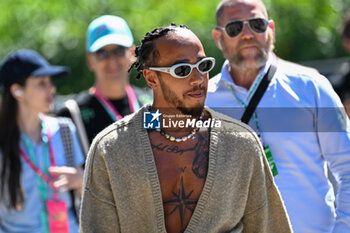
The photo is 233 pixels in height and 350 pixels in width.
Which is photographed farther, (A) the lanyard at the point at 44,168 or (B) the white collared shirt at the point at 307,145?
(A) the lanyard at the point at 44,168

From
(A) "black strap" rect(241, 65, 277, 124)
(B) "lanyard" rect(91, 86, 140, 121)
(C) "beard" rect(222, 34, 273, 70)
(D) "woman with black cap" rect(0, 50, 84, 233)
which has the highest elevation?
(C) "beard" rect(222, 34, 273, 70)

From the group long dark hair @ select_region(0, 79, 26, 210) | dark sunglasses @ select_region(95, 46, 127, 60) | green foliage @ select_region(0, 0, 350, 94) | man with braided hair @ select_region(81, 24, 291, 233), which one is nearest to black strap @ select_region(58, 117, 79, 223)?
long dark hair @ select_region(0, 79, 26, 210)

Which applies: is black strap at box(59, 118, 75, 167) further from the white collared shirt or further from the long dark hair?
the white collared shirt

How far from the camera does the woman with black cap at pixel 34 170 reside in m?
5.14

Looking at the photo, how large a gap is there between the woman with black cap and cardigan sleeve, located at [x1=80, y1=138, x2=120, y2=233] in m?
2.05

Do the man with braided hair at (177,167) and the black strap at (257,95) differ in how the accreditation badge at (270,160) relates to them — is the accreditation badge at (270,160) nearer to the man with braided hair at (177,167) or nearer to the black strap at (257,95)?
the black strap at (257,95)

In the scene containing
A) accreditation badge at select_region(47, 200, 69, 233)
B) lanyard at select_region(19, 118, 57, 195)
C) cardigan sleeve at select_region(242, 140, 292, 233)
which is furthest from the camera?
lanyard at select_region(19, 118, 57, 195)

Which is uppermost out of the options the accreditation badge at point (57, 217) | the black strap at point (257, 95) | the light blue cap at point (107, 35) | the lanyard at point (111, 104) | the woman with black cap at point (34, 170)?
the light blue cap at point (107, 35)

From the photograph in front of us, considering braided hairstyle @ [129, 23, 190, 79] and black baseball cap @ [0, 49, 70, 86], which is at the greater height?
braided hairstyle @ [129, 23, 190, 79]

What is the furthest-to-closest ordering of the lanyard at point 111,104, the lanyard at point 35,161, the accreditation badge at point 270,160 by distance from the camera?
the lanyard at point 111,104 < the lanyard at point 35,161 < the accreditation badge at point 270,160

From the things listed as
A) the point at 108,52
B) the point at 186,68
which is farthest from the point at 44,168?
the point at 186,68

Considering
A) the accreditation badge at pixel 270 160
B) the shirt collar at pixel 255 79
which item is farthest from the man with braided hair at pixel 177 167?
the shirt collar at pixel 255 79

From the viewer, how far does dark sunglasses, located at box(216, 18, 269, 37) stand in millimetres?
4164

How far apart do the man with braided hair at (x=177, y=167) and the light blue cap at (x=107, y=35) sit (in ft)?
7.56
